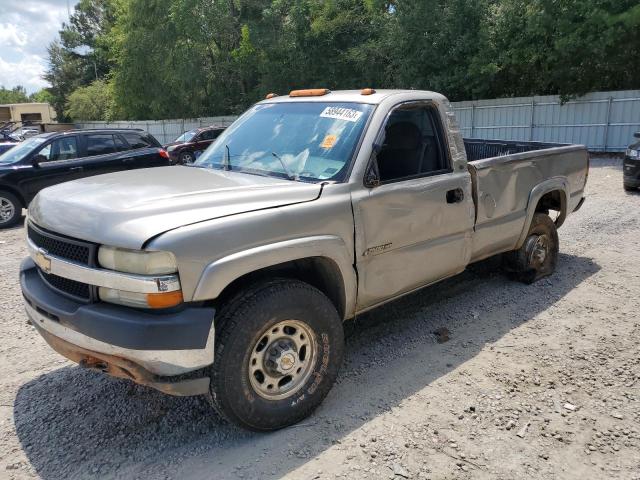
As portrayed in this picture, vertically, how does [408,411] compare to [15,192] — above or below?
below

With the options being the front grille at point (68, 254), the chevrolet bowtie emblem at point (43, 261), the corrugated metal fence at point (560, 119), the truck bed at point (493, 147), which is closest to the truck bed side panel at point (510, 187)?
the truck bed at point (493, 147)

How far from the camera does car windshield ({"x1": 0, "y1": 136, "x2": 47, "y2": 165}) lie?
10172 millimetres

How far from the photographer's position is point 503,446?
3.04 metres

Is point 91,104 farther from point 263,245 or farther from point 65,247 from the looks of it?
point 263,245

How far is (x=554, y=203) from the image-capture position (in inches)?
232

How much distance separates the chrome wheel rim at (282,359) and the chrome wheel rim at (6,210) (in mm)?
8849

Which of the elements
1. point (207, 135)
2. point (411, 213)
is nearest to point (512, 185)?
point (411, 213)

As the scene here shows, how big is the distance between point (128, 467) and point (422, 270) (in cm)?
237

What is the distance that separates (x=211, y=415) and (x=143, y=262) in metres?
1.29

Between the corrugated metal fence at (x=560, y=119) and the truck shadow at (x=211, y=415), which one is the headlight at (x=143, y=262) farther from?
the corrugated metal fence at (x=560, y=119)

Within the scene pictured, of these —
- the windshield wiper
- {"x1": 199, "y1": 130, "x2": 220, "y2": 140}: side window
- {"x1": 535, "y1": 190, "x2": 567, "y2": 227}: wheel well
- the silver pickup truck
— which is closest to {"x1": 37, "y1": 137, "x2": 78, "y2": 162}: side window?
the silver pickup truck

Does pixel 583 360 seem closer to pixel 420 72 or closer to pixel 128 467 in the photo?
pixel 128 467

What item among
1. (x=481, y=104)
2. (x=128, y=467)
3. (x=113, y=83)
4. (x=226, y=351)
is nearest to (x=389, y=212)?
(x=226, y=351)

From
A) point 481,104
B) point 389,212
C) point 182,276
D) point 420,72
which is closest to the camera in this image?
point 182,276
